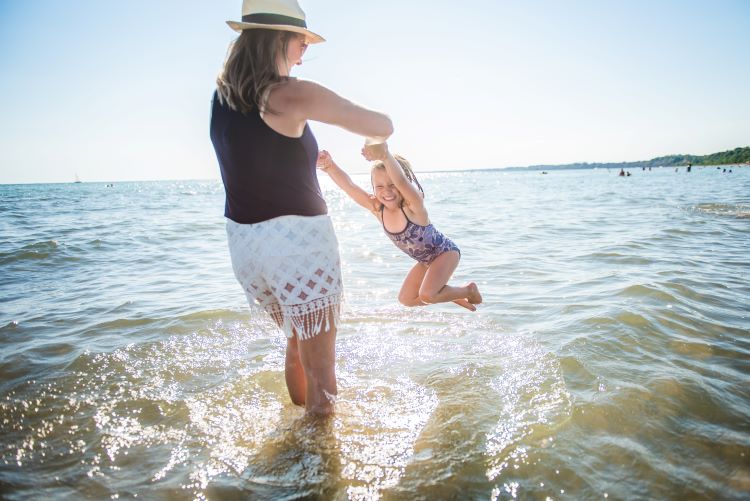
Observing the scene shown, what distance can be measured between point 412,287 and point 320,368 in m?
2.16

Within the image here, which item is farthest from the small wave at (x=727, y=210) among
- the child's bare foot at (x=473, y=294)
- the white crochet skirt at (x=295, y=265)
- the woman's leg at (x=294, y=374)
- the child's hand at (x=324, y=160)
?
the white crochet skirt at (x=295, y=265)

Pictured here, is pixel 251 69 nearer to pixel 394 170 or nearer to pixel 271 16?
pixel 271 16

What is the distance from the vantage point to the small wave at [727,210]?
13.9m

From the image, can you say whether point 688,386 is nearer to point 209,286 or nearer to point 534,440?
point 534,440

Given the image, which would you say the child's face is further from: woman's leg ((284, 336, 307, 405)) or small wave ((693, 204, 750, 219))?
small wave ((693, 204, 750, 219))

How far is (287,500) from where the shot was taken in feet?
7.79

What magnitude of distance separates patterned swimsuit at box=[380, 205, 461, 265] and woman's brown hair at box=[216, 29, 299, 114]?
7.68 ft

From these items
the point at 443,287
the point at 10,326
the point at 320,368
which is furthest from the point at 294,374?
the point at 10,326

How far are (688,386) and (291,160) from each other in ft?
11.3

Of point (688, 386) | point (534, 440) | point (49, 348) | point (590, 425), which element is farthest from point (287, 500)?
point (49, 348)

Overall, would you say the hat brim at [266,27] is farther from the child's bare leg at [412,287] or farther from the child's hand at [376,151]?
the child's bare leg at [412,287]

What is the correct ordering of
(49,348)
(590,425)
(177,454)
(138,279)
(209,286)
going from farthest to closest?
(138,279), (209,286), (49,348), (590,425), (177,454)

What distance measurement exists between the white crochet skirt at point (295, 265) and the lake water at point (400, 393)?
3.11ft

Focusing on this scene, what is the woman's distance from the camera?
7.14 ft
